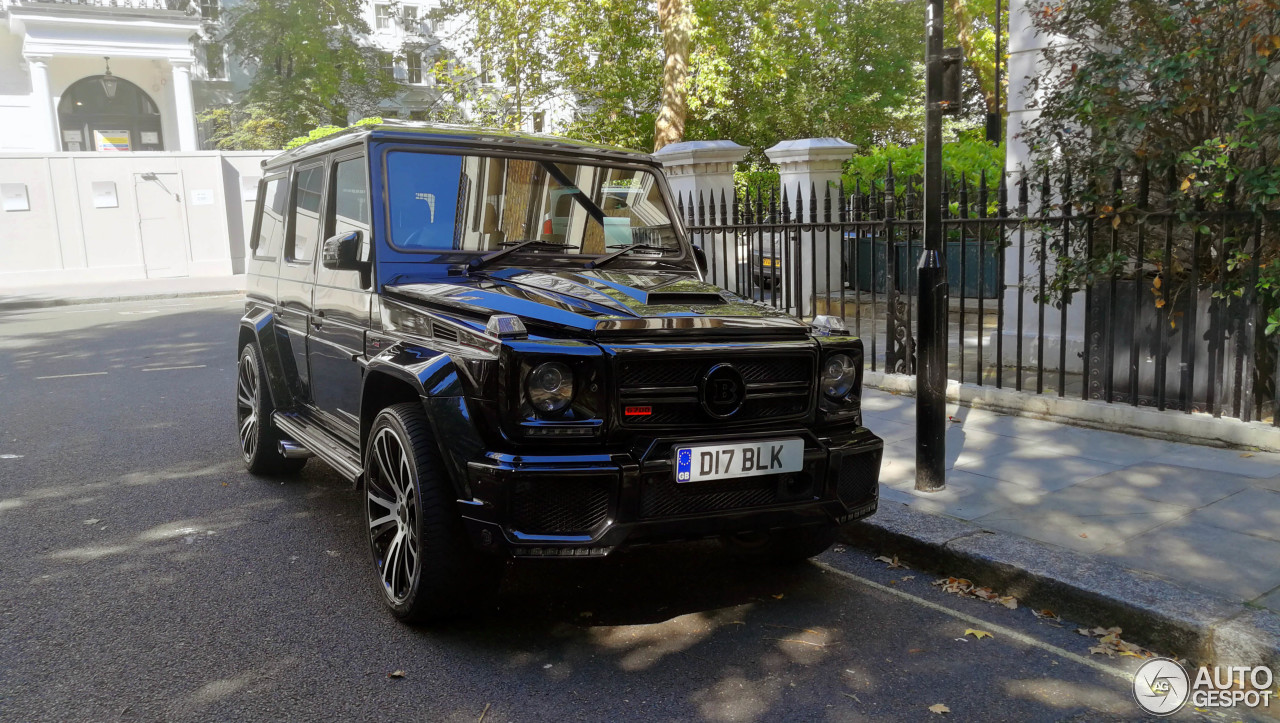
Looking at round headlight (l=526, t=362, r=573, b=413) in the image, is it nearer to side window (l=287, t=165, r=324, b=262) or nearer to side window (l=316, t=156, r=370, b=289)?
side window (l=316, t=156, r=370, b=289)

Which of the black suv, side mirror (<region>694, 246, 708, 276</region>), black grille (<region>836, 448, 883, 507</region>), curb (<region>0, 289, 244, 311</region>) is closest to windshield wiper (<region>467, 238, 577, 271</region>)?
the black suv

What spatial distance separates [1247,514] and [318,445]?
4465 mm

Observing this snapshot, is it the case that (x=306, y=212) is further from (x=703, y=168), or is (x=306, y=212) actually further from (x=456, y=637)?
(x=703, y=168)

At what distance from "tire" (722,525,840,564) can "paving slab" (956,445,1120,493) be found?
158 cm

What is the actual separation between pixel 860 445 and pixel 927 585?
34.0 inches

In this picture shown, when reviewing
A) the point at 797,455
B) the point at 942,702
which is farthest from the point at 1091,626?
the point at 797,455

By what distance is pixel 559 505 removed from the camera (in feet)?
11.2

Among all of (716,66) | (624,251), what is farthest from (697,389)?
(716,66)

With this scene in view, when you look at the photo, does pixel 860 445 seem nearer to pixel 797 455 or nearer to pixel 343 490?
pixel 797 455

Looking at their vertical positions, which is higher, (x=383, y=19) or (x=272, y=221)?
(x=383, y=19)

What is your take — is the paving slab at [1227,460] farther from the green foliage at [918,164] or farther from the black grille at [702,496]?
the green foliage at [918,164]

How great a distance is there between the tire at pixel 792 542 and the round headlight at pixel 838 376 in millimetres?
651

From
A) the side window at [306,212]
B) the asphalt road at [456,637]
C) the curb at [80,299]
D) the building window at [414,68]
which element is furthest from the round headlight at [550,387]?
the building window at [414,68]

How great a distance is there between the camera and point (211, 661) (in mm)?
3590
